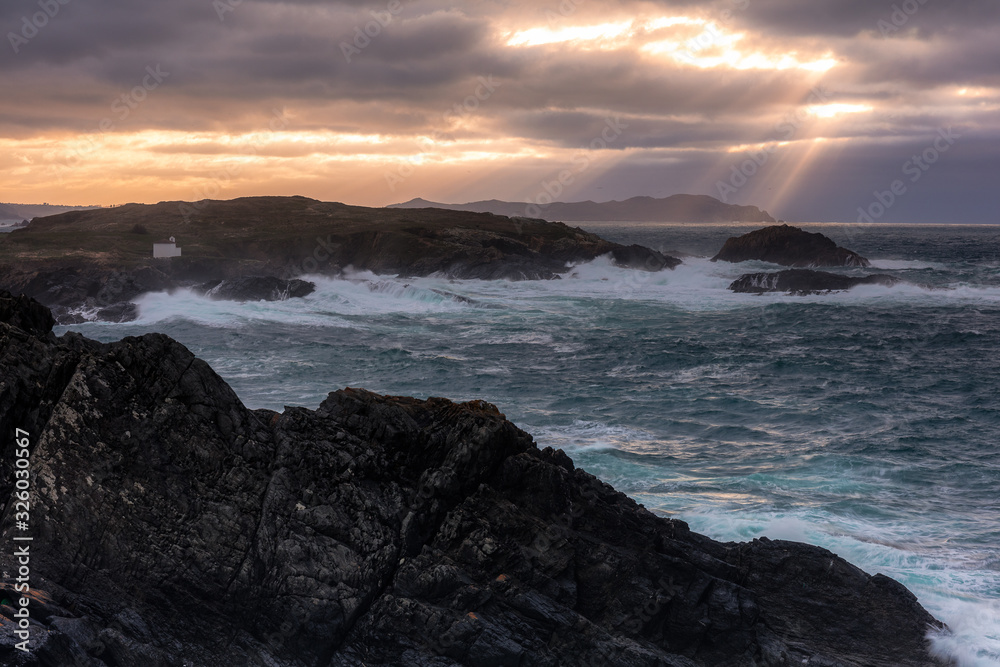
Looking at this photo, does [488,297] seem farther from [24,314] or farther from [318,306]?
[24,314]

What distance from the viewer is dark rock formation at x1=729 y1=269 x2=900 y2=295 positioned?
69750 mm

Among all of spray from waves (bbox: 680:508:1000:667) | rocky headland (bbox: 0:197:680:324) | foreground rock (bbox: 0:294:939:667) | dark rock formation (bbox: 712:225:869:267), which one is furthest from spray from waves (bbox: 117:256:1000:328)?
foreground rock (bbox: 0:294:939:667)

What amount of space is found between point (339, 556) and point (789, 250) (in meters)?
105

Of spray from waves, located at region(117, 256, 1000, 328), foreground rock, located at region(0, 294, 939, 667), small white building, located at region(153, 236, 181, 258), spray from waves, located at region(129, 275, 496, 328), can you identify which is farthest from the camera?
small white building, located at region(153, 236, 181, 258)

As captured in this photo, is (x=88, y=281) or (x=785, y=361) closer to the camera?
(x=785, y=361)

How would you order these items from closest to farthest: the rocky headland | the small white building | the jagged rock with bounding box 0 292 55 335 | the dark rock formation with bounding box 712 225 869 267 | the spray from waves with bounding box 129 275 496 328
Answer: the jagged rock with bounding box 0 292 55 335 → the spray from waves with bounding box 129 275 496 328 → the rocky headland → the small white building → the dark rock formation with bounding box 712 225 869 267

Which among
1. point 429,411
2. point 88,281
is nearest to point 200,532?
point 429,411

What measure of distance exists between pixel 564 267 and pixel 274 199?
274 ft

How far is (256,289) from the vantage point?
205 feet

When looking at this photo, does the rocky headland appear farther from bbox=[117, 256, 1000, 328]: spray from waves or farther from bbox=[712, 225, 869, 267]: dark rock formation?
bbox=[712, 225, 869, 267]: dark rock formation

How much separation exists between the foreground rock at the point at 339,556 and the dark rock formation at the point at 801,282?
6111 centimetres

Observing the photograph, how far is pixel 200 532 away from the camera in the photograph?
11.4 meters

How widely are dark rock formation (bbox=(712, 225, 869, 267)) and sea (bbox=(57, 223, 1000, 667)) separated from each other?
101ft

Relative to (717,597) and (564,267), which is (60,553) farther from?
(564,267)
